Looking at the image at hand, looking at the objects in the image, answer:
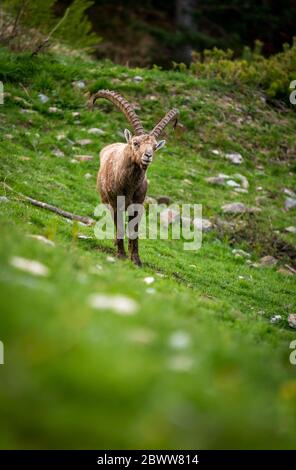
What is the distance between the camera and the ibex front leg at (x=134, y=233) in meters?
11.3

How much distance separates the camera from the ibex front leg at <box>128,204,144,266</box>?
1133cm

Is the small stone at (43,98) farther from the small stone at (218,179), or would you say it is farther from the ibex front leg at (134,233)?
the ibex front leg at (134,233)

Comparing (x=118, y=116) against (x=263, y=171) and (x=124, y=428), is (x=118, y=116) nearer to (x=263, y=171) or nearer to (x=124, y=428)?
(x=263, y=171)

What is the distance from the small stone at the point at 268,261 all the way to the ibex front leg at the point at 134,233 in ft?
15.5

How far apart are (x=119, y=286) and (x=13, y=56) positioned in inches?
652

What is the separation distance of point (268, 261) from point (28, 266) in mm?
10599

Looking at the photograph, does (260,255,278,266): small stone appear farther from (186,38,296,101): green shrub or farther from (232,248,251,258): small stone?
(186,38,296,101): green shrub

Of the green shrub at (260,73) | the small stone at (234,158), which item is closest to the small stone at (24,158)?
the small stone at (234,158)

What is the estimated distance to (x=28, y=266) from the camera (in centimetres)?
546

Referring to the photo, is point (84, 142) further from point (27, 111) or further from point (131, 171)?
point (131, 171)

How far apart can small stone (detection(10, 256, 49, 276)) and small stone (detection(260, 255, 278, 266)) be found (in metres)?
10.1

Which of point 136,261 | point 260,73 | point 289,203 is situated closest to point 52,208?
point 136,261

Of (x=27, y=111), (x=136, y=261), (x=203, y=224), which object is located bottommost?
(x=136, y=261)
